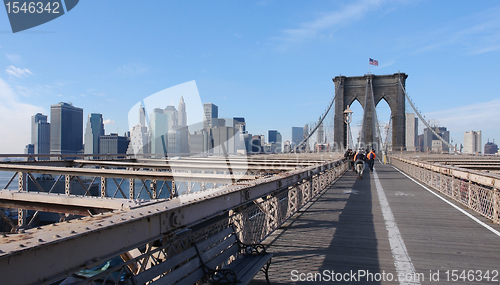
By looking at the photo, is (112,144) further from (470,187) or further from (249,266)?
(249,266)

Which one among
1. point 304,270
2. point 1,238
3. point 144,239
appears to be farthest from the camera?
point 304,270

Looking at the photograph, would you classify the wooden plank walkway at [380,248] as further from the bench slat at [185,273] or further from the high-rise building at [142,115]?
the high-rise building at [142,115]

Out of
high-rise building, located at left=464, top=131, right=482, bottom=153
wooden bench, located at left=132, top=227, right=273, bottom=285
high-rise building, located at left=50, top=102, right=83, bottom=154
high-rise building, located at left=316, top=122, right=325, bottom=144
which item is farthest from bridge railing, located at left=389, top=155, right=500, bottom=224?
high-rise building, located at left=464, top=131, right=482, bottom=153

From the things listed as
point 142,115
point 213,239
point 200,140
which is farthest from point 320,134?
point 213,239

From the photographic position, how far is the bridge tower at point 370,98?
77.3 m

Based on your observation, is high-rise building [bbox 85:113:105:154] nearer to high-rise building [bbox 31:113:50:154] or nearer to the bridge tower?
high-rise building [bbox 31:113:50:154]

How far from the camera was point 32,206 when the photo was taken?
17.9 ft

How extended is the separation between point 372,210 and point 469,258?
12.3ft

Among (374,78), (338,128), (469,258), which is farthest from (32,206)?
(374,78)

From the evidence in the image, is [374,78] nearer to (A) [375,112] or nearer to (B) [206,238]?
(A) [375,112]

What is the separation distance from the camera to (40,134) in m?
85.9

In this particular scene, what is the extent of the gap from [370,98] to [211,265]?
271ft

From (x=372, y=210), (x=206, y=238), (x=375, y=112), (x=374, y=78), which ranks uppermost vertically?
(x=374, y=78)

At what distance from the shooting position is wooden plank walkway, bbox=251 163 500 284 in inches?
163
